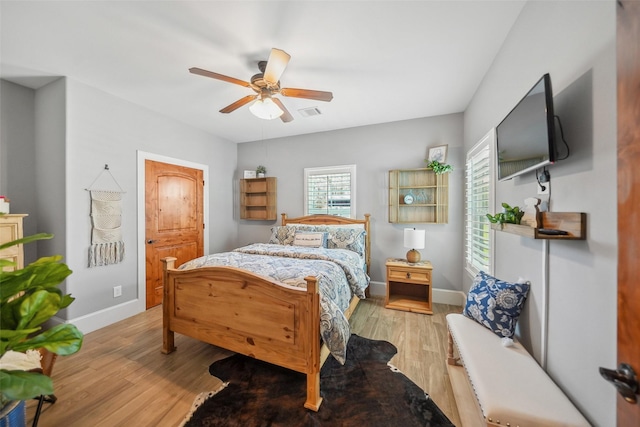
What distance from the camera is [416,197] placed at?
3.57m

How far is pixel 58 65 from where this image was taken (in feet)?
7.46

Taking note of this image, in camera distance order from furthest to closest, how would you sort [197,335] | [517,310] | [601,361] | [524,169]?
[197,335] < [517,310] < [524,169] < [601,361]

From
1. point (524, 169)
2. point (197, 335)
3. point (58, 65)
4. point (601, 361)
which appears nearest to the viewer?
point (601, 361)

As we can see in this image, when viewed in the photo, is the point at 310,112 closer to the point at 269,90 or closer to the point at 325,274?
the point at 269,90

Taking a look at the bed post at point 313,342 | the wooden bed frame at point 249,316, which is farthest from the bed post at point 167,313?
the bed post at point 313,342

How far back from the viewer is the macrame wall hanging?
2.69m

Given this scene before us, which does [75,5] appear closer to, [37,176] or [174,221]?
[37,176]

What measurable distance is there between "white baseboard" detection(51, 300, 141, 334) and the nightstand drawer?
338cm

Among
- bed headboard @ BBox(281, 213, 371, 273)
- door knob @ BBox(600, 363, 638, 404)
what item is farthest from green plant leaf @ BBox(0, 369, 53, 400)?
bed headboard @ BBox(281, 213, 371, 273)

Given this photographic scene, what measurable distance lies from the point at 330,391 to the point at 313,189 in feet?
9.85

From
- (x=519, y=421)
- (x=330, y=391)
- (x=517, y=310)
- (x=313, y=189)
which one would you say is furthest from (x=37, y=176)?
(x=517, y=310)

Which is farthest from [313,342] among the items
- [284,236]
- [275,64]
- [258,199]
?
[258,199]

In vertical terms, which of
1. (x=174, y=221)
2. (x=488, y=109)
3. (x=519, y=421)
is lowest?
(x=519, y=421)

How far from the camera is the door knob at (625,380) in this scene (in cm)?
57
